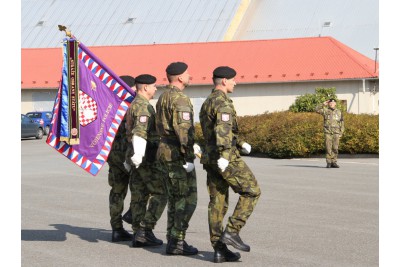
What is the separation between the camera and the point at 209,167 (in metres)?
9.35

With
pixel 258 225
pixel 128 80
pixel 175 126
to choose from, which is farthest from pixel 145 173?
pixel 258 225

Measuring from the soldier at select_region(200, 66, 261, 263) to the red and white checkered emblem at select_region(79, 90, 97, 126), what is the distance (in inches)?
71.0

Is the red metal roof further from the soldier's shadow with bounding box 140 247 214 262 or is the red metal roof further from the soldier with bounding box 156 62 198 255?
the soldier with bounding box 156 62 198 255

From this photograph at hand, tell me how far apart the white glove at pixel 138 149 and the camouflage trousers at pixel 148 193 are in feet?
1.27

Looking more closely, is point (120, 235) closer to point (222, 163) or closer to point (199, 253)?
point (199, 253)

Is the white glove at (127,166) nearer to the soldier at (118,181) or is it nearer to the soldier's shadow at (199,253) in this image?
the soldier at (118,181)

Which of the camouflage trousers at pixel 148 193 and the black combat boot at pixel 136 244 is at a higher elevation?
the camouflage trousers at pixel 148 193

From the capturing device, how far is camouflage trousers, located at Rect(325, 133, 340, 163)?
73.4 ft

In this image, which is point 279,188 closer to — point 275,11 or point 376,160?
point 376,160

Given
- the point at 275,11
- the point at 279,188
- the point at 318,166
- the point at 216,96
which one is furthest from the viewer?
the point at 275,11

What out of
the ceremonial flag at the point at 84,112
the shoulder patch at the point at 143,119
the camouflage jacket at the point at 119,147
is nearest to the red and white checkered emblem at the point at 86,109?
the ceremonial flag at the point at 84,112

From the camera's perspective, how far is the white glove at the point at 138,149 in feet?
31.9
